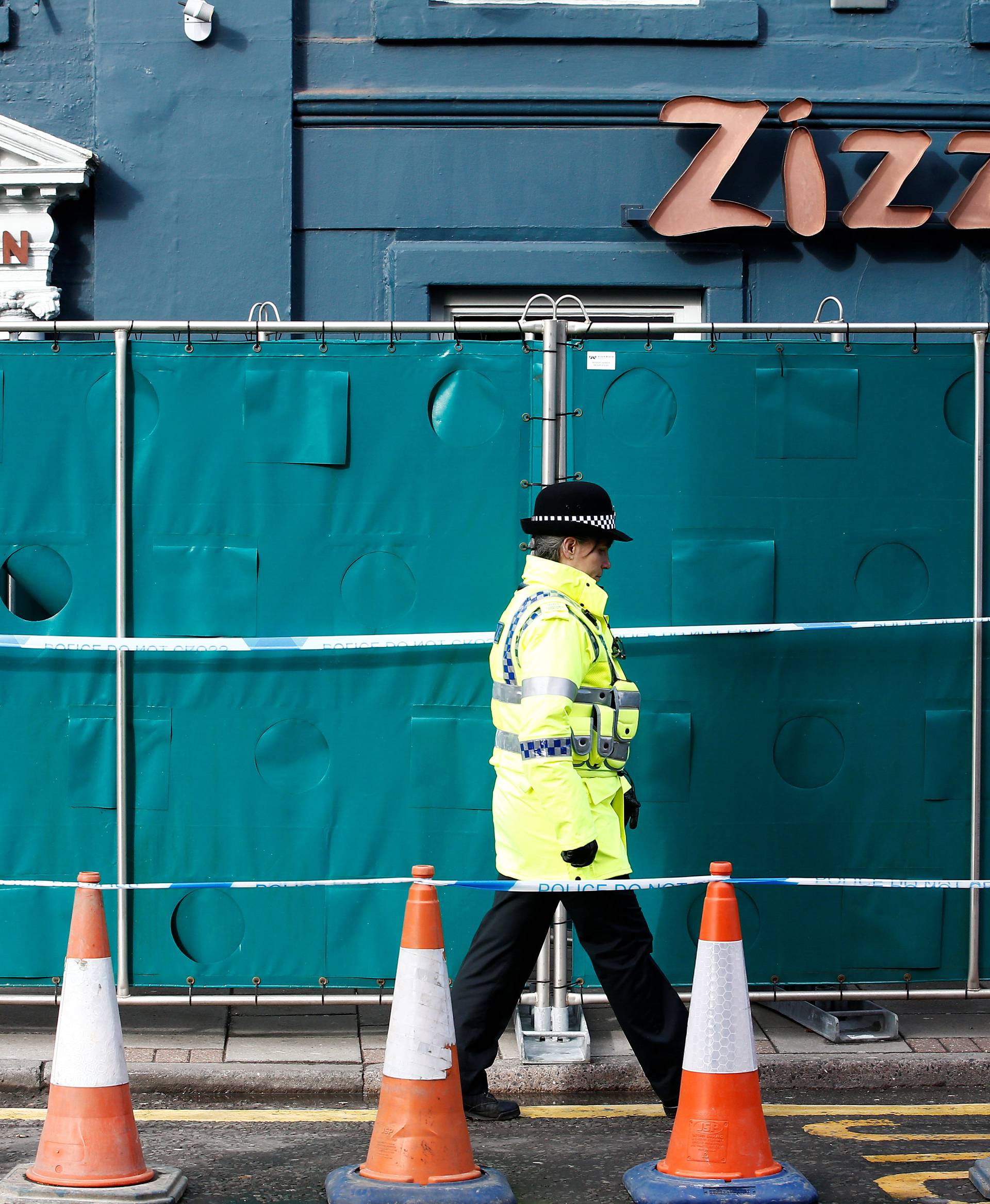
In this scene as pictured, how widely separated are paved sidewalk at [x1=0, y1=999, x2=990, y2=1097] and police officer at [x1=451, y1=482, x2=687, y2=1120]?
60 cm

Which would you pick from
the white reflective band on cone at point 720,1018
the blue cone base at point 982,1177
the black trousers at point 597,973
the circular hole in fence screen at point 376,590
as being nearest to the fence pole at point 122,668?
the circular hole in fence screen at point 376,590

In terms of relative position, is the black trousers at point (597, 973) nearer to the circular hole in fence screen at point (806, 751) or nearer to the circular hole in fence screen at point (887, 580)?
the circular hole in fence screen at point (806, 751)

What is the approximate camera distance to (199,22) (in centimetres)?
989

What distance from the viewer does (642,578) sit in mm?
5609

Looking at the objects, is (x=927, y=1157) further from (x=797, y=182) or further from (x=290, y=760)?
(x=797, y=182)

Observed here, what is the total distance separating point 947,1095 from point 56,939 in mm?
3370

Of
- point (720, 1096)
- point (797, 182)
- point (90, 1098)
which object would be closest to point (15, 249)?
point (797, 182)

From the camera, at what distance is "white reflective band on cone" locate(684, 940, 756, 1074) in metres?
4.12

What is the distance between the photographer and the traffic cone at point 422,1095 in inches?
159

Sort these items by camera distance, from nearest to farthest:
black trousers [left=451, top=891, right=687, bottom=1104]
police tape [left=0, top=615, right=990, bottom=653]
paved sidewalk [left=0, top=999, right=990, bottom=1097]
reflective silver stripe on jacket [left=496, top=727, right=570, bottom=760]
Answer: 1. reflective silver stripe on jacket [left=496, top=727, right=570, bottom=760]
2. black trousers [left=451, top=891, right=687, bottom=1104]
3. paved sidewalk [left=0, top=999, right=990, bottom=1097]
4. police tape [left=0, top=615, right=990, bottom=653]

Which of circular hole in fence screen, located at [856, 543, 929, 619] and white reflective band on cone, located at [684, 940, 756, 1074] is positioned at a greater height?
circular hole in fence screen, located at [856, 543, 929, 619]

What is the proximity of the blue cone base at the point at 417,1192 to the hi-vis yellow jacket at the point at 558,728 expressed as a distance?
38.9 inches

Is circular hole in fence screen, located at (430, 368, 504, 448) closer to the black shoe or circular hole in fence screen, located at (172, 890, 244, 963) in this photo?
circular hole in fence screen, located at (172, 890, 244, 963)

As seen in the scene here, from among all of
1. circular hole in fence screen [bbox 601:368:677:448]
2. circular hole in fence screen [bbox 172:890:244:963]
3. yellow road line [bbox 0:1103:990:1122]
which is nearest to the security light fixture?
circular hole in fence screen [bbox 601:368:677:448]
